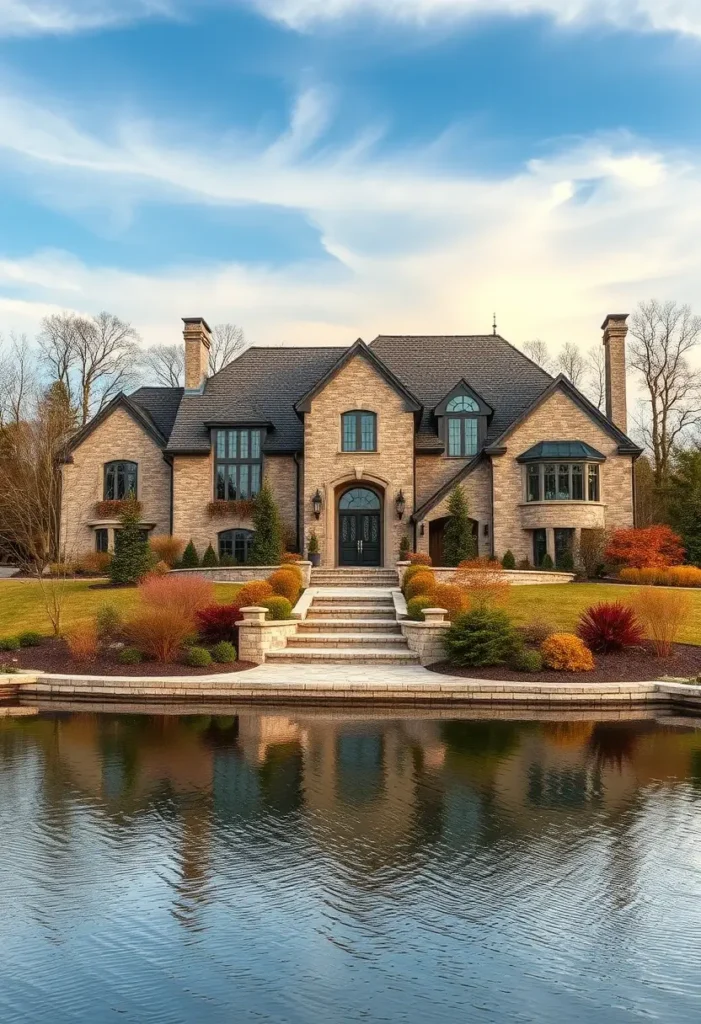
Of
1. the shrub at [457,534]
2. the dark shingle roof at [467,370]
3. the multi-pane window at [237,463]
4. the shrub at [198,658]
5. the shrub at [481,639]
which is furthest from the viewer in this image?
the dark shingle roof at [467,370]

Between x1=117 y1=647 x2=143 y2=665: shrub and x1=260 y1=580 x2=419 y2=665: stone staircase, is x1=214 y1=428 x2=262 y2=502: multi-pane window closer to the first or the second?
x1=260 y1=580 x2=419 y2=665: stone staircase

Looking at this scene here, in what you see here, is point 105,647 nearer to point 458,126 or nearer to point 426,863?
point 426,863

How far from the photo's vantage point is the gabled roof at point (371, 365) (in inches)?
1204

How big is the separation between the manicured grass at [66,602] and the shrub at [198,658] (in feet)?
14.7

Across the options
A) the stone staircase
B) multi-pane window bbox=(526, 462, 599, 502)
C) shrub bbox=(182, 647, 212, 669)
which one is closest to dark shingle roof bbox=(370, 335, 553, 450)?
multi-pane window bbox=(526, 462, 599, 502)

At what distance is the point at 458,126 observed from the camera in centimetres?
1791

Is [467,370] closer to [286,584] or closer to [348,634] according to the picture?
[286,584]

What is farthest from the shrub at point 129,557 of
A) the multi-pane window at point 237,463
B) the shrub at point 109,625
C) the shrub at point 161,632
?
the shrub at point 161,632

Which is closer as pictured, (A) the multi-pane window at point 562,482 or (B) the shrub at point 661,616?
(B) the shrub at point 661,616

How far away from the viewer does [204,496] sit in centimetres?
3222

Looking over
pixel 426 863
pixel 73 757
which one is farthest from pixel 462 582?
pixel 426 863

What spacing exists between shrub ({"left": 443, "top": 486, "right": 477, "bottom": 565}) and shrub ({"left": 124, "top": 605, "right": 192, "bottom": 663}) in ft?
43.6

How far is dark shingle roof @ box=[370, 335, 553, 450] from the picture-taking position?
32.9 meters

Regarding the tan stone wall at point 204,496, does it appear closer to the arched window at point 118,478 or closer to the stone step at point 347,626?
the arched window at point 118,478
